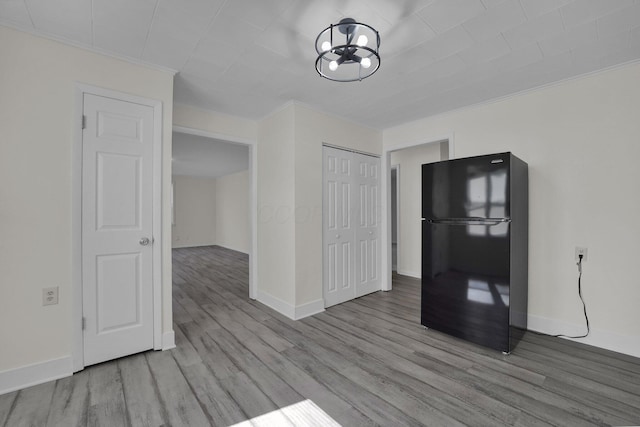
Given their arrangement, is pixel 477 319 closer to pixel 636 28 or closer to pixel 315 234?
pixel 315 234

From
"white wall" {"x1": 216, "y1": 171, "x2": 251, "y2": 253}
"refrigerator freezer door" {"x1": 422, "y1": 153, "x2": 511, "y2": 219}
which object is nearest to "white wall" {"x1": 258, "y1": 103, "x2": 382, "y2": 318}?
"refrigerator freezer door" {"x1": 422, "y1": 153, "x2": 511, "y2": 219}

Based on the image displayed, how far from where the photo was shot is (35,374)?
193cm

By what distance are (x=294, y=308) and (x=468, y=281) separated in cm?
183

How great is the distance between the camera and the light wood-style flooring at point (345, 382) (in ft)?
5.39

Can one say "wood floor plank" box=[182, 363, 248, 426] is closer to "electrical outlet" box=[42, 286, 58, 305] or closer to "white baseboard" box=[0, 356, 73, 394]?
"white baseboard" box=[0, 356, 73, 394]

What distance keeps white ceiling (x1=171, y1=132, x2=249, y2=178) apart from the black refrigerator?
321cm

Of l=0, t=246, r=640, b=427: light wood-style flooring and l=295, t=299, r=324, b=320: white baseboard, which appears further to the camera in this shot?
l=295, t=299, r=324, b=320: white baseboard

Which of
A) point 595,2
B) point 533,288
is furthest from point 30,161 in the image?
point 533,288

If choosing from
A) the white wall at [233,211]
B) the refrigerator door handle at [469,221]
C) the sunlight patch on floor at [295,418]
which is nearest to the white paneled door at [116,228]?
the sunlight patch on floor at [295,418]

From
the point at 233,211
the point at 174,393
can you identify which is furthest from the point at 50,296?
the point at 233,211

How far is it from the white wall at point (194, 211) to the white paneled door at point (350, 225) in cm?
713

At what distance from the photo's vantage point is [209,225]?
9.83 metres

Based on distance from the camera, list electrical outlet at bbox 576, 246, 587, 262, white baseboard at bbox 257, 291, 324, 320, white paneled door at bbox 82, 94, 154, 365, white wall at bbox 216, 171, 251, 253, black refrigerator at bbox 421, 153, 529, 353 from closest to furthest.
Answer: white paneled door at bbox 82, 94, 154, 365 < black refrigerator at bbox 421, 153, 529, 353 < electrical outlet at bbox 576, 246, 587, 262 < white baseboard at bbox 257, 291, 324, 320 < white wall at bbox 216, 171, 251, 253

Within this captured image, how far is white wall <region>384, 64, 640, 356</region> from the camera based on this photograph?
2365 millimetres
